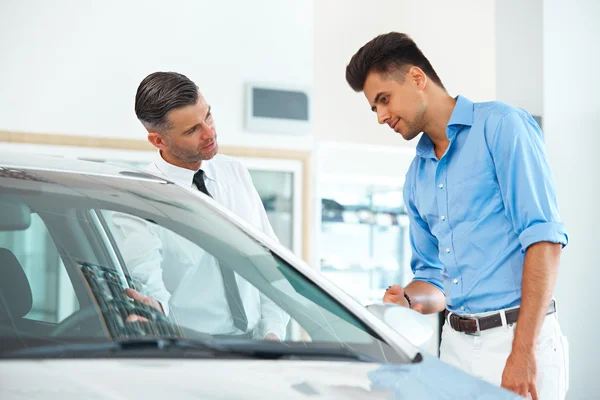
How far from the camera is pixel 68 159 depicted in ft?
5.62

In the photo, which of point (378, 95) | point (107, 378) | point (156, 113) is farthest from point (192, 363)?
point (156, 113)

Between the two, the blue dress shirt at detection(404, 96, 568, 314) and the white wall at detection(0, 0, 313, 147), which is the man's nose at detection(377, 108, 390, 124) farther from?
the white wall at detection(0, 0, 313, 147)

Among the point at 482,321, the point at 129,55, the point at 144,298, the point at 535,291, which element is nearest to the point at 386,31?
the point at 129,55

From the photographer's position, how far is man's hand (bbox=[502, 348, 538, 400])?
6.13 ft

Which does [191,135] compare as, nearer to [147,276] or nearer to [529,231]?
[147,276]

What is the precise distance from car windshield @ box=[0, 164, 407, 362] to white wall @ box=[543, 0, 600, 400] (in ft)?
13.7

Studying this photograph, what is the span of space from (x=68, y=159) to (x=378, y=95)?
90 centimetres

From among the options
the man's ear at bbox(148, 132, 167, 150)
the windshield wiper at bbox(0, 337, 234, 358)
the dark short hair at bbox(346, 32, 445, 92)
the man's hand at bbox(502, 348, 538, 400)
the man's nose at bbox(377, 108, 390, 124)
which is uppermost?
the dark short hair at bbox(346, 32, 445, 92)

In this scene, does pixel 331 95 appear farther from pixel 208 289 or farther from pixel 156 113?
pixel 208 289

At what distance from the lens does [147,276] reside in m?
1.71

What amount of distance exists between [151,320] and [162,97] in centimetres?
121

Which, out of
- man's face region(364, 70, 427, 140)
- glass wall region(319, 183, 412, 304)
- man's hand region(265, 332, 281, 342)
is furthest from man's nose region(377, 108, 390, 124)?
glass wall region(319, 183, 412, 304)

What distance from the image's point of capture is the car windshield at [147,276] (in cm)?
144

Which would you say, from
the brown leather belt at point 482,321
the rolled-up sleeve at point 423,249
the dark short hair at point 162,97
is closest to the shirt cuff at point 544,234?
the brown leather belt at point 482,321
